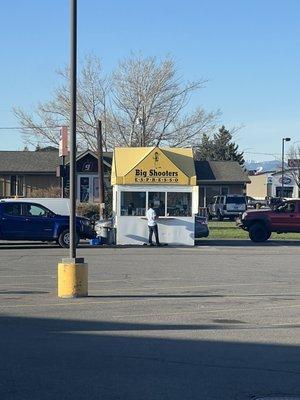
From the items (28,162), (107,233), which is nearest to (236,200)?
(28,162)

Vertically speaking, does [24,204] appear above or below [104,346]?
above

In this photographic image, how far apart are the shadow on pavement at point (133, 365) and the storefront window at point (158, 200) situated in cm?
1813

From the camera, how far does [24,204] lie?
2789 cm

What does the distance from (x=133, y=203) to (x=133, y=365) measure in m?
21.0

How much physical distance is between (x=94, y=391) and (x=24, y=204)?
21.4 meters

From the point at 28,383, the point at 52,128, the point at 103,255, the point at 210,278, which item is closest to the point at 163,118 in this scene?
the point at 52,128

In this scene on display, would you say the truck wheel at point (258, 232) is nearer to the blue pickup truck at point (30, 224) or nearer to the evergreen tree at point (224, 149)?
the blue pickup truck at point (30, 224)

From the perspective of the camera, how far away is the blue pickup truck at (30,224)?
27.5m

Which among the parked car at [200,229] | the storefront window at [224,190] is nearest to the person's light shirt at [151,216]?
the parked car at [200,229]

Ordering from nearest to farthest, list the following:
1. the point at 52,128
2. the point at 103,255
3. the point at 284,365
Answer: the point at 284,365 < the point at 103,255 < the point at 52,128

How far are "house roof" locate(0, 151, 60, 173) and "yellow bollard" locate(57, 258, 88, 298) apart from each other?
134ft

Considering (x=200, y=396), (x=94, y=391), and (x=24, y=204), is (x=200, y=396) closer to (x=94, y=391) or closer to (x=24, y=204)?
(x=94, y=391)

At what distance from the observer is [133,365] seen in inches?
323

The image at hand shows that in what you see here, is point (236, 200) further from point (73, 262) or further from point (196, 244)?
point (73, 262)
